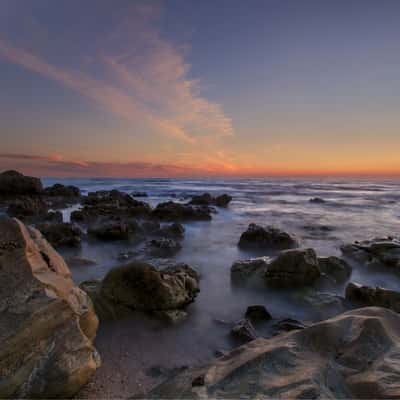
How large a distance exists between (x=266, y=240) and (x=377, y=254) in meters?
2.21

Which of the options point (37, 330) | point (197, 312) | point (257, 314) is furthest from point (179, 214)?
point (37, 330)

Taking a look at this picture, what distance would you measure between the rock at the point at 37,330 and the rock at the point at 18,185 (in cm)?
1764

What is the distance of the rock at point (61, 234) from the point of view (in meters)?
5.79

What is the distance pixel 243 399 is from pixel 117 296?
1.92m

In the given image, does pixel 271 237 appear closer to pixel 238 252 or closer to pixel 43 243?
pixel 238 252

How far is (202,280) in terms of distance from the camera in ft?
13.8

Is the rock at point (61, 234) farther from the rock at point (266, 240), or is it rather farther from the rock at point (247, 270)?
the rock at point (266, 240)

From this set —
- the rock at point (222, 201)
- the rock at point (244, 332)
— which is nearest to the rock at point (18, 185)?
the rock at point (222, 201)

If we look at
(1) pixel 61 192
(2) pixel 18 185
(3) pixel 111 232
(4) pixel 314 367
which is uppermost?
(2) pixel 18 185

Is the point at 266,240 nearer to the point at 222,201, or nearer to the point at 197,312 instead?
the point at 197,312

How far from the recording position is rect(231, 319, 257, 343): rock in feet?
8.52

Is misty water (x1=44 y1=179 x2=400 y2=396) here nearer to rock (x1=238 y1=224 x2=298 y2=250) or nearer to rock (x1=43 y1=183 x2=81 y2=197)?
rock (x1=238 y1=224 x2=298 y2=250)

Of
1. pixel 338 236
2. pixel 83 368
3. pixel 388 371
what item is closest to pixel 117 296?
pixel 83 368

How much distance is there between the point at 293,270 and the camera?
3986 mm
